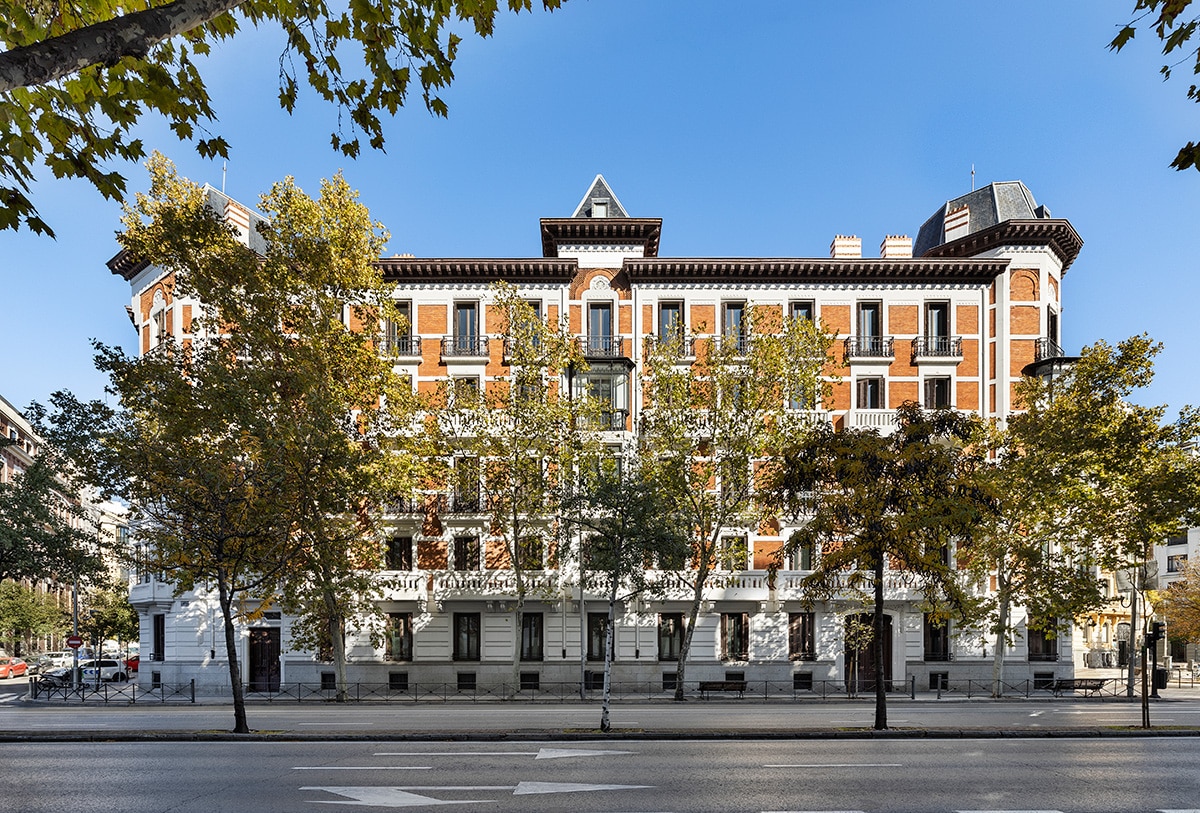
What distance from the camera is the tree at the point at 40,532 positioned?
32.8 metres

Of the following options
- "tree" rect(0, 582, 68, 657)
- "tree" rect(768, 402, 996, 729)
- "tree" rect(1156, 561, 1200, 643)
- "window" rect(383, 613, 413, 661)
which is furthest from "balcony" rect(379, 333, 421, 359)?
"tree" rect(1156, 561, 1200, 643)

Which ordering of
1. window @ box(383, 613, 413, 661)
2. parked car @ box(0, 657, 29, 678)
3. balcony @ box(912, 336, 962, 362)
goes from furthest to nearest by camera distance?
parked car @ box(0, 657, 29, 678), balcony @ box(912, 336, 962, 362), window @ box(383, 613, 413, 661)

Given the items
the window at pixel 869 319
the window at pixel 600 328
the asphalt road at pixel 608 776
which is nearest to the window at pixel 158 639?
the window at pixel 600 328

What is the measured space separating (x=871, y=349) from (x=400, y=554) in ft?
75.3

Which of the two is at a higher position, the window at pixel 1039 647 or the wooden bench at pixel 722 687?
the window at pixel 1039 647

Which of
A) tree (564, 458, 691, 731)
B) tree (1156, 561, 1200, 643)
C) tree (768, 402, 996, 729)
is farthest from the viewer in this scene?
tree (1156, 561, 1200, 643)

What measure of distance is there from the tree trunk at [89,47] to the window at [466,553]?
33.4 metres

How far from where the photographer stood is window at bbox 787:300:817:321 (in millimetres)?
40125

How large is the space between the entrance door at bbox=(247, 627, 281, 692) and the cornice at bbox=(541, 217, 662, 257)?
2127 cm

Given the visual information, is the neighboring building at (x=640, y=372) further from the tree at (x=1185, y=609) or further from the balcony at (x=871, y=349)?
the tree at (x=1185, y=609)

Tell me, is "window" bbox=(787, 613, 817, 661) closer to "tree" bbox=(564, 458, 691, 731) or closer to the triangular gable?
"tree" bbox=(564, 458, 691, 731)

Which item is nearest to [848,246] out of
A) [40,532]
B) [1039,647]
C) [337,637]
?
[1039,647]

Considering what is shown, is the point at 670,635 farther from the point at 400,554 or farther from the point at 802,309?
the point at 802,309

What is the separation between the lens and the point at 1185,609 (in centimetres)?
5488
